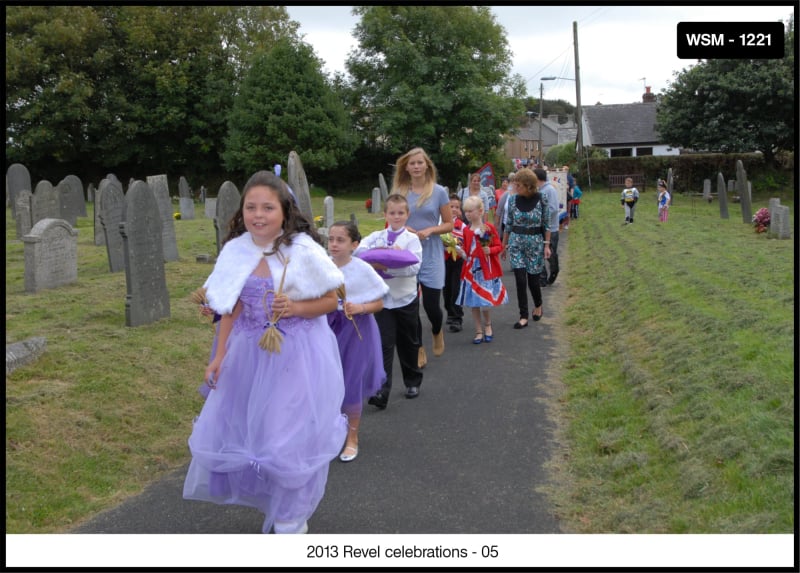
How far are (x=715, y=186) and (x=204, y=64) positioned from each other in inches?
1126

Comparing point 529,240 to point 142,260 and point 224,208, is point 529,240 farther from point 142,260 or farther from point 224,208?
point 224,208

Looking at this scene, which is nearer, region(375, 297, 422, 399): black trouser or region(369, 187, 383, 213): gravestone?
region(375, 297, 422, 399): black trouser

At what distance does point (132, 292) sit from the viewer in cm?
848

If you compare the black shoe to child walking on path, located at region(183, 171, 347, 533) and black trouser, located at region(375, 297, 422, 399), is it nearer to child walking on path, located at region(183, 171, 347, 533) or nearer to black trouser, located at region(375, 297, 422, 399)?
black trouser, located at region(375, 297, 422, 399)

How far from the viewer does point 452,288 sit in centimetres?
1001

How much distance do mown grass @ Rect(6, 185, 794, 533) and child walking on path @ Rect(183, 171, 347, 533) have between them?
1.29 meters

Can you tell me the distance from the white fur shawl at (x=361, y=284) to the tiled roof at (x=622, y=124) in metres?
58.8

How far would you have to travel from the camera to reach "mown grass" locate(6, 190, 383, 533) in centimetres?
471

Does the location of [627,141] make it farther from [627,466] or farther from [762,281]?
[627,466]

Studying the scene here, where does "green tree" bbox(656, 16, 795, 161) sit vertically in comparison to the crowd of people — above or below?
above

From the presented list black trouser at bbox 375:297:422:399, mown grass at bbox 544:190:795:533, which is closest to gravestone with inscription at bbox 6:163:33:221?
mown grass at bbox 544:190:795:533

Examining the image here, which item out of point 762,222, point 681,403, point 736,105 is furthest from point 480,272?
point 736,105

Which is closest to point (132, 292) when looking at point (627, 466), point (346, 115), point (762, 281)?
point (627, 466)

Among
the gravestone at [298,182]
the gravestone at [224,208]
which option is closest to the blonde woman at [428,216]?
the gravestone at [298,182]
